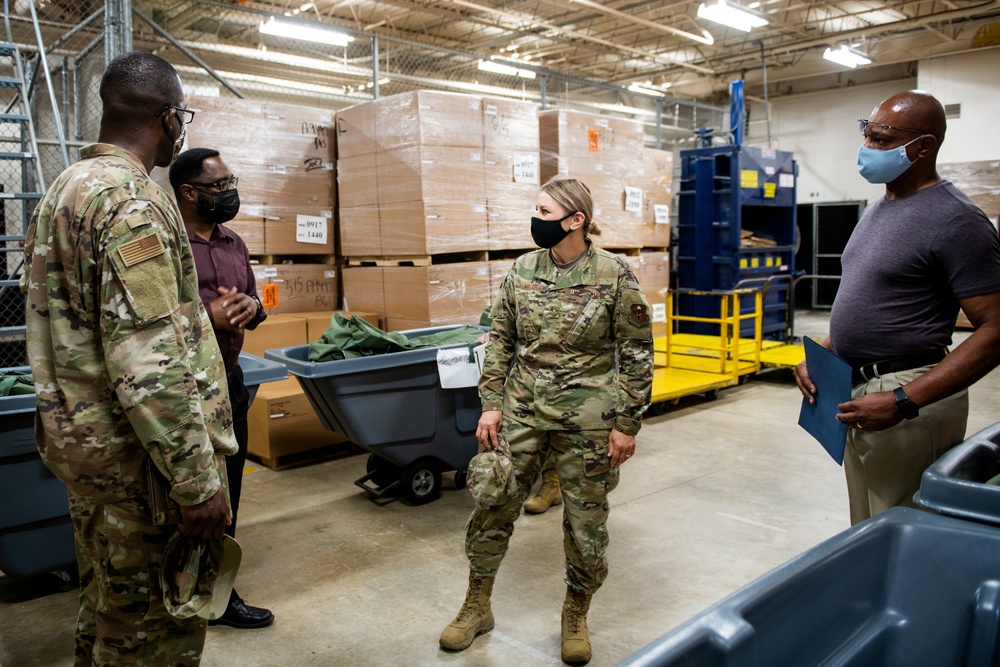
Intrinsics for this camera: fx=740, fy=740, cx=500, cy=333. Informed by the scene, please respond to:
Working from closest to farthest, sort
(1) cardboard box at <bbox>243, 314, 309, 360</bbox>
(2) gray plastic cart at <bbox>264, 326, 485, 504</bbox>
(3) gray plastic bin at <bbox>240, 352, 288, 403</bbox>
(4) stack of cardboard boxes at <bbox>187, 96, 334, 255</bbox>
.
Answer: (3) gray plastic bin at <bbox>240, 352, 288, 403</bbox> < (2) gray plastic cart at <bbox>264, 326, 485, 504</bbox> < (1) cardboard box at <bbox>243, 314, 309, 360</bbox> < (4) stack of cardboard boxes at <bbox>187, 96, 334, 255</bbox>

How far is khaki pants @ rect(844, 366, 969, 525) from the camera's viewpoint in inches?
86.8

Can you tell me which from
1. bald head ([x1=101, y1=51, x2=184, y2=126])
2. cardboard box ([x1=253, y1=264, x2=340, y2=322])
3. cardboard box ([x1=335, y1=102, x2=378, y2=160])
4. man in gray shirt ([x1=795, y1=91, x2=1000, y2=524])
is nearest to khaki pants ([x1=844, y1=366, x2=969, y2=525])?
man in gray shirt ([x1=795, y1=91, x2=1000, y2=524])

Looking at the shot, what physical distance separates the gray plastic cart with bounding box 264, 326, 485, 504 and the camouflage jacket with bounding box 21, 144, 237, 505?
207 cm

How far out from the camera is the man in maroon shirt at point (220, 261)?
2898mm

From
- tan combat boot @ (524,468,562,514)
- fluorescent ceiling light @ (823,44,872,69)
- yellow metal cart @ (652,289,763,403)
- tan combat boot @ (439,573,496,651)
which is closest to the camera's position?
tan combat boot @ (439,573,496,651)

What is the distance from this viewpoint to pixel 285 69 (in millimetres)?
13102

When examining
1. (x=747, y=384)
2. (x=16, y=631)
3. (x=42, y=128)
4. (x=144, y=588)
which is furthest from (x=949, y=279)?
(x=42, y=128)

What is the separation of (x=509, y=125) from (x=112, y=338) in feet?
15.7

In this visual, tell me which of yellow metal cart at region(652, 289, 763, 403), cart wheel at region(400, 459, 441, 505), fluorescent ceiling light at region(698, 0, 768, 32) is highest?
fluorescent ceiling light at region(698, 0, 768, 32)

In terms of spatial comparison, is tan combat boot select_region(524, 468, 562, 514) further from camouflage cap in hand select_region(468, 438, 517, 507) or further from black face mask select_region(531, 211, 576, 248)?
black face mask select_region(531, 211, 576, 248)

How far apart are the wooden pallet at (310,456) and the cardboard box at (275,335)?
552 mm

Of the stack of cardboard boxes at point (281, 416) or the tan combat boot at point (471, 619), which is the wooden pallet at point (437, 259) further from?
the tan combat boot at point (471, 619)

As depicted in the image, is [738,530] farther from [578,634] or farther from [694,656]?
[694,656]

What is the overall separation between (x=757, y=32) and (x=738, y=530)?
1309 centimetres
